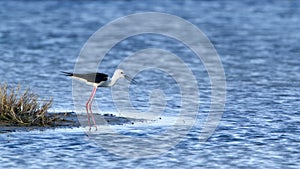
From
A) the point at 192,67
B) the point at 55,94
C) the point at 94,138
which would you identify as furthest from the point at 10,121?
the point at 192,67

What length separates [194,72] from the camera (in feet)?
68.9

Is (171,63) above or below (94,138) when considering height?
above

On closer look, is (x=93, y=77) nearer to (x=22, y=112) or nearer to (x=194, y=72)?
(x=22, y=112)

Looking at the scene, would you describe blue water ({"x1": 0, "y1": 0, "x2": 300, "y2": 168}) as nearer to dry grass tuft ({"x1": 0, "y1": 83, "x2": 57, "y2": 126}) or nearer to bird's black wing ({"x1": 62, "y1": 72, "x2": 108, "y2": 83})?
dry grass tuft ({"x1": 0, "y1": 83, "x2": 57, "y2": 126})

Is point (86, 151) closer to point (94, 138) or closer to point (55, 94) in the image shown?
point (94, 138)

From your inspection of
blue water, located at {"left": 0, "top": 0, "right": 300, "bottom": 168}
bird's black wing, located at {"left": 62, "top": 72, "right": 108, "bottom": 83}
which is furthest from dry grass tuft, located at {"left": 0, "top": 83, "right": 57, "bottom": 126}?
bird's black wing, located at {"left": 62, "top": 72, "right": 108, "bottom": 83}

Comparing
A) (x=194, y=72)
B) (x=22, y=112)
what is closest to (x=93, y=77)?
(x=22, y=112)

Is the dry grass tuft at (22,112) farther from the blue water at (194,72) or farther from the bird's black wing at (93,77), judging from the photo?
the bird's black wing at (93,77)

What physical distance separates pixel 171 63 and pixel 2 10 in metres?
15.7

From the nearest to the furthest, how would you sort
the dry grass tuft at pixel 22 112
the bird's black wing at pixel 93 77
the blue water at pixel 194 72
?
the blue water at pixel 194 72, the dry grass tuft at pixel 22 112, the bird's black wing at pixel 93 77

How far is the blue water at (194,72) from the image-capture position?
1205 centimetres

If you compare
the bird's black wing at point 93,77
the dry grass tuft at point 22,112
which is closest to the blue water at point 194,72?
the dry grass tuft at point 22,112

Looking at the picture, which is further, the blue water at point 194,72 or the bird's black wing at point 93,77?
the bird's black wing at point 93,77

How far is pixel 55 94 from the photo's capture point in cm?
1728
